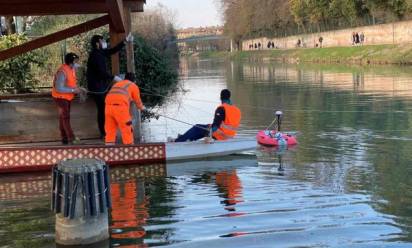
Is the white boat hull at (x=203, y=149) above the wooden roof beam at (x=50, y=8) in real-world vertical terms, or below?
below

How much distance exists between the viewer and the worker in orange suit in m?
12.2

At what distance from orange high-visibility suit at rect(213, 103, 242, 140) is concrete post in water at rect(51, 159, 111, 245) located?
18.8ft

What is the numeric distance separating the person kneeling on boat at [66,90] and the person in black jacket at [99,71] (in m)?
0.45

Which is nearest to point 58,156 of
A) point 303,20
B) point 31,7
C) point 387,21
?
point 31,7

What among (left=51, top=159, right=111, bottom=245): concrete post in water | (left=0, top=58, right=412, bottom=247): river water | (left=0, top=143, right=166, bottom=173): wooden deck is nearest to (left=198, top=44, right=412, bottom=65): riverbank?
(left=0, top=58, right=412, bottom=247): river water

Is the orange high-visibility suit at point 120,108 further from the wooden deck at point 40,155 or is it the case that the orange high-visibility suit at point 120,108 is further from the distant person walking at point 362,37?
the distant person walking at point 362,37

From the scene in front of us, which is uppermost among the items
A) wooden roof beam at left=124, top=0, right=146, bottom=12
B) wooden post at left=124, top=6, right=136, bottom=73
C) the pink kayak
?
wooden roof beam at left=124, top=0, right=146, bottom=12

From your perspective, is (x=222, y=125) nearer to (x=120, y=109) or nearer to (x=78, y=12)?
(x=120, y=109)

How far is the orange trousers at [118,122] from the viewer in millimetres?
12242

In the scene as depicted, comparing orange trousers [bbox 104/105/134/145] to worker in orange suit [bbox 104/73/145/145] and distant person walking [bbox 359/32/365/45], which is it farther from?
distant person walking [bbox 359/32/365/45]

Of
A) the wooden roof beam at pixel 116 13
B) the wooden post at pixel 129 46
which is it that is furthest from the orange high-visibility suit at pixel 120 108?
the wooden post at pixel 129 46

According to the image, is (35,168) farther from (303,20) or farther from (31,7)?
(303,20)

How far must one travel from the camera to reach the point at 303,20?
8056cm

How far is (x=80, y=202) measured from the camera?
7.30 metres
